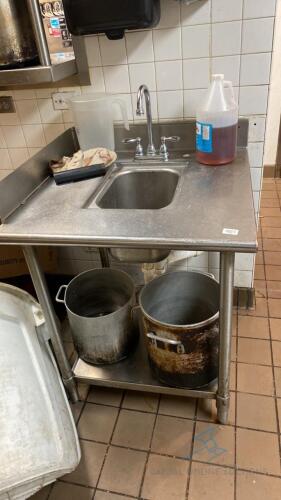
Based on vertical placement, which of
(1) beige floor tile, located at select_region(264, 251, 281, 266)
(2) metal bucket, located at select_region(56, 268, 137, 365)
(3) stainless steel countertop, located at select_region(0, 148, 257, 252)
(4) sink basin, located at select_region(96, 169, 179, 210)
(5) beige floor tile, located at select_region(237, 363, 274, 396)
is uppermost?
(3) stainless steel countertop, located at select_region(0, 148, 257, 252)

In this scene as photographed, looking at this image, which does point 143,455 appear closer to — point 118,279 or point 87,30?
point 118,279

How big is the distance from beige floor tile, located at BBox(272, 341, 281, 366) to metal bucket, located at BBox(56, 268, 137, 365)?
2.01ft

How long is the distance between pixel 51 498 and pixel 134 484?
270 millimetres

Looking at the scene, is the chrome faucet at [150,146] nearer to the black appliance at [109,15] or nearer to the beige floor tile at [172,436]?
the black appliance at [109,15]

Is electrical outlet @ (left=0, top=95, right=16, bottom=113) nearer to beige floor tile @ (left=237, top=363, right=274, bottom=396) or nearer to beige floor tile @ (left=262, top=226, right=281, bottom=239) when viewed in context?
beige floor tile @ (left=237, top=363, right=274, bottom=396)

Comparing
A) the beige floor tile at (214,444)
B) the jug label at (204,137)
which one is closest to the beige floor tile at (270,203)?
the jug label at (204,137)

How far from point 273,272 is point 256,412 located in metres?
0.89

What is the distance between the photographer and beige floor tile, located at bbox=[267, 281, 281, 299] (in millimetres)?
1902

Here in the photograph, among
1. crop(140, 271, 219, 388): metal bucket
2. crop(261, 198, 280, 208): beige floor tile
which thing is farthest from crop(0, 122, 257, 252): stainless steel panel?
crop(261, 198, 280, 208): beige floor tile

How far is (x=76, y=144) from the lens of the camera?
1.59 metres

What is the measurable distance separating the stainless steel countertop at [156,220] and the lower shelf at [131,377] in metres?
0.62

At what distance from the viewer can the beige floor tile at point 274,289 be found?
6.24ft

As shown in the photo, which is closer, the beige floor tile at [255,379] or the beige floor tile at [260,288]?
the beige floor tile at [255,379]

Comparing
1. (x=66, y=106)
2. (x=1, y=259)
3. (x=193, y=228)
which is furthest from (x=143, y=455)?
(x=66, y=106)
